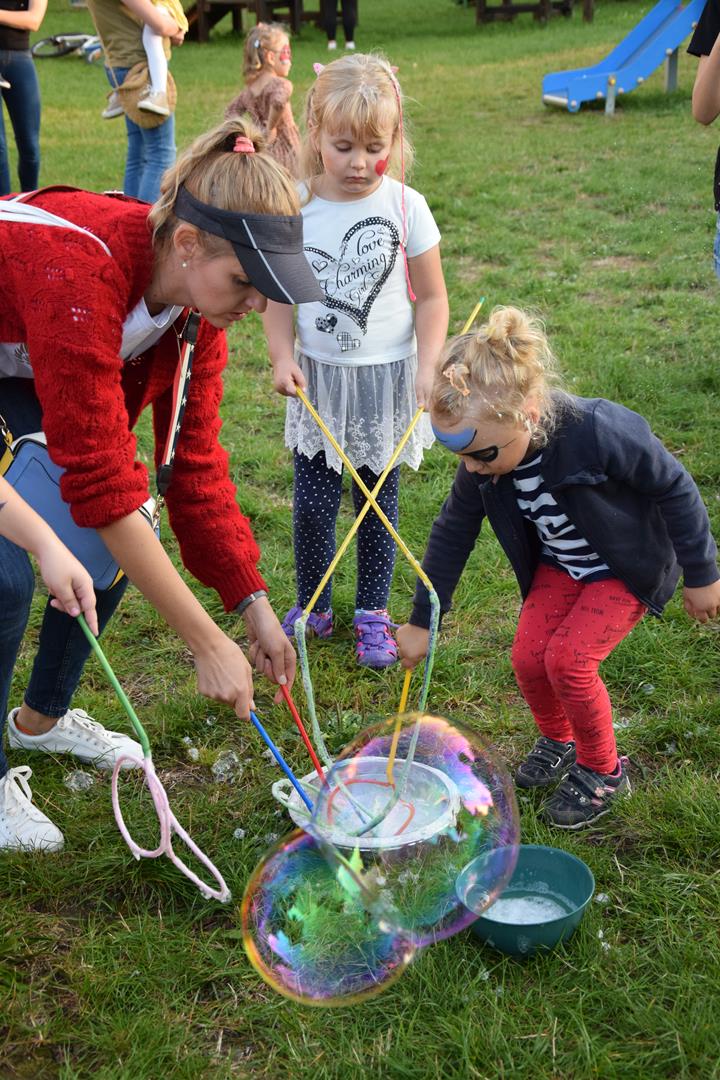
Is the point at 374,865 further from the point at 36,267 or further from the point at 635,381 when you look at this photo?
the point at 635,381

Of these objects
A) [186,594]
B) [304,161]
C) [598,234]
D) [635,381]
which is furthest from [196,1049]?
[598,234]

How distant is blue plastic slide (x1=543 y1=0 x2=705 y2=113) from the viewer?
10406 millimetres

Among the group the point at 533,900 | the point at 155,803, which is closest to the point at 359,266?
the point at 155,803

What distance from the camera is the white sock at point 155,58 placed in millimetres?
5707

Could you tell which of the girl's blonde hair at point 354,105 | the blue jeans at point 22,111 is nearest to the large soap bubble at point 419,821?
the girl's blonde hair at point 354,105

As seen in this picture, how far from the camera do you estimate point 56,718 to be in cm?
266

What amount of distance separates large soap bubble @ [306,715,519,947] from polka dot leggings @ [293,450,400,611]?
0.89 meters

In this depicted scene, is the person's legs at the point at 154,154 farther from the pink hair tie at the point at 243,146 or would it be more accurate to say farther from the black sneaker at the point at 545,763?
the black sneaker at the point at 545,763

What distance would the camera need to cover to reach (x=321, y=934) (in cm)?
205

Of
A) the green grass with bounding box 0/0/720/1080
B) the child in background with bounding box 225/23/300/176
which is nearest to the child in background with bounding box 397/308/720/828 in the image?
the green grass with bounding box 0/0/720/1080

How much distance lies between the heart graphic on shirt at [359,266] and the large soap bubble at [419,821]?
3.81 ft

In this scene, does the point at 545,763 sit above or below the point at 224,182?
below

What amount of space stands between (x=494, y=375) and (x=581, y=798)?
3.07 feet

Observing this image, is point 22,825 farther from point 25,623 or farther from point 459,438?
point 459,438
